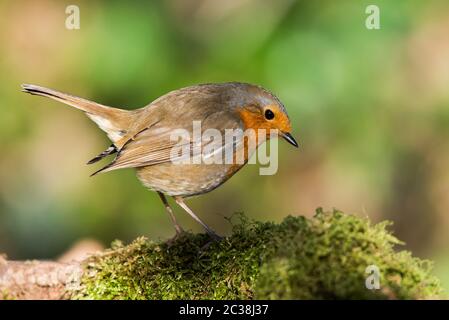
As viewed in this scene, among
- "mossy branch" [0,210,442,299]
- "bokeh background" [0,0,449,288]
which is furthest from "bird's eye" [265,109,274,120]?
"mossy branch" [0,210,442,299]

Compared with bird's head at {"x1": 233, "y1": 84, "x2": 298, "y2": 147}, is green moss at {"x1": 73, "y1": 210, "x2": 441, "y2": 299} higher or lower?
lower

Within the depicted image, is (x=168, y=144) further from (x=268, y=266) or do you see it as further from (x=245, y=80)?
(x=268, y=266)

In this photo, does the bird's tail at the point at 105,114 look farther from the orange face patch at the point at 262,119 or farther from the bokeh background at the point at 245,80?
the bokeh background at the point at 245,80

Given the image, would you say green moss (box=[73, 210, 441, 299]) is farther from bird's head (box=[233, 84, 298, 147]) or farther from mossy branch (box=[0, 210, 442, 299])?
bird's head (box=[233, 84, 298, 147])

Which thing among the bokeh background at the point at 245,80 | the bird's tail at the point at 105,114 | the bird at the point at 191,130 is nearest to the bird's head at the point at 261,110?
the bird at the point at 191,130

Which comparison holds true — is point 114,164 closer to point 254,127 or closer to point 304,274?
point 254,127

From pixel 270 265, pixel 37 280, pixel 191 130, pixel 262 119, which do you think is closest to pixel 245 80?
pixel 262 119
